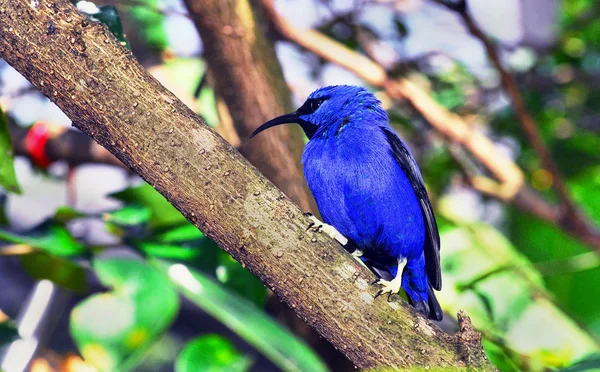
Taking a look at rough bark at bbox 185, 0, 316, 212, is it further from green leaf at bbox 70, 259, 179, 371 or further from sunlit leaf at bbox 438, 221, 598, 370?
sunlit leaf at bbox 438, 221, 598, 370

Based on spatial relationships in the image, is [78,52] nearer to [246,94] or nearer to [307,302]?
[307,302]

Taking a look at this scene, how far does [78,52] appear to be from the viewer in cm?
184

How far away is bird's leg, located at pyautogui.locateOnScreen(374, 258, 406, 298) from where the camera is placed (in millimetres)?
1983

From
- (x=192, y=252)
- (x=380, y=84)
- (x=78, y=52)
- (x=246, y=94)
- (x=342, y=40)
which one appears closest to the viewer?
(x=78, y=52)

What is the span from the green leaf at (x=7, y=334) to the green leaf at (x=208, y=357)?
0.63 m

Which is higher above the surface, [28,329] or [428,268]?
[428,268]

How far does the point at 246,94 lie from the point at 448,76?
2278mm

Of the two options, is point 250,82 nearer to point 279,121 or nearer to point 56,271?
point 279,121

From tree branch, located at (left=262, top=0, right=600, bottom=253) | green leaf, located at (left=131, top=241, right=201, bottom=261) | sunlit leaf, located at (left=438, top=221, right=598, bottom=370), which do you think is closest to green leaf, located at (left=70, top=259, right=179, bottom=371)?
green leaf, located at (left=131, top=241, right=201, bottom=261)

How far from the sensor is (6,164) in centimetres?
233

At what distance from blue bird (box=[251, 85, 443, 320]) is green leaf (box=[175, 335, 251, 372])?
2.11 feet

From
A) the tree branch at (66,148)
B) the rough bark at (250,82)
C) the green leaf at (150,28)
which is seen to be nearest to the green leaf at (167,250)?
the rough bark at (250,82)

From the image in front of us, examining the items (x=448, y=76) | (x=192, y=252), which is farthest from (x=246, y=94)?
(x=448, y=76)

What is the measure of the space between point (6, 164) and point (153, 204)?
33.0 inches
